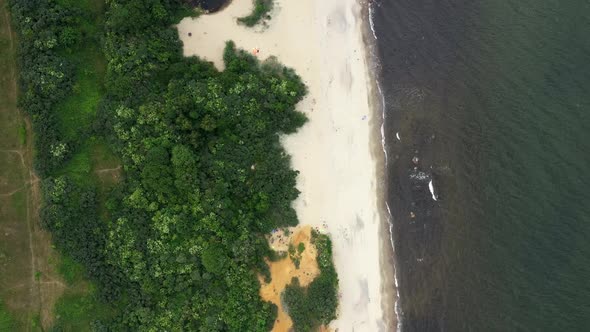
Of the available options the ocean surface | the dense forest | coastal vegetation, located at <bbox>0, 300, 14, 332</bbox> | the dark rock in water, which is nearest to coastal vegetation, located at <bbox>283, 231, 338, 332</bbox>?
the dense forest

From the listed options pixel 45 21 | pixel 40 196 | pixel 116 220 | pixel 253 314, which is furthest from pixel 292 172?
pixel 45 21

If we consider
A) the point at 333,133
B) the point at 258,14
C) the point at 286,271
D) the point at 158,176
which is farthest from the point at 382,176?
the point at 158,176

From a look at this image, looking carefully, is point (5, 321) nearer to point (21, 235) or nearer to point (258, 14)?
point (21, 235)

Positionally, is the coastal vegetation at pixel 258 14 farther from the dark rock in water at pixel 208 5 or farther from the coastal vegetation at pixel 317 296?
the coastal vegetation at pixel 317 296

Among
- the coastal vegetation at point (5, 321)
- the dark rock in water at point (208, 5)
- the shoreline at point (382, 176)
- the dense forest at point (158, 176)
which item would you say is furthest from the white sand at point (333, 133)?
the coastal vegetation at point (5, 321)

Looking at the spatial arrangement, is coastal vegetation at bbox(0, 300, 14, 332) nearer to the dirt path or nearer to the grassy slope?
the dirt path

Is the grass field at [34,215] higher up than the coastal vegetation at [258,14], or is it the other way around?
the coastal vegetation at [258,14]
